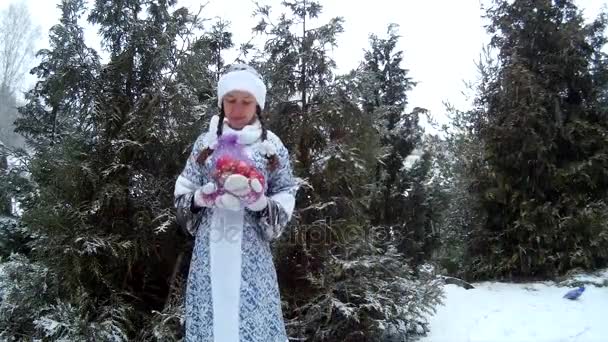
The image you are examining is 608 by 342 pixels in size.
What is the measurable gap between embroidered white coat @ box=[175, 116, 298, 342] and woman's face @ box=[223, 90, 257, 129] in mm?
51

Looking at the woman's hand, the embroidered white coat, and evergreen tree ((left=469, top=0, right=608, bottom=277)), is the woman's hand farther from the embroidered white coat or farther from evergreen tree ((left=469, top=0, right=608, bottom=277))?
evergreen tree ((left=469, top=0, right=608, bottom=277))

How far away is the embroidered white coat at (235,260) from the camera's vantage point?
73.2 inches

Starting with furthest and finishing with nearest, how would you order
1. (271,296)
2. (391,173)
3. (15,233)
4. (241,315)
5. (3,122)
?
(3,122) < (391,173) < (15,233) < (271,296) < (241,315)

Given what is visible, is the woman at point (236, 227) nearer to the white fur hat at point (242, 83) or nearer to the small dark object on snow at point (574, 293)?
the white fur hat at point (242, 83)

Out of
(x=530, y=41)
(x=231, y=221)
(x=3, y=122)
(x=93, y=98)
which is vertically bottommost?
(x=231, y=221)

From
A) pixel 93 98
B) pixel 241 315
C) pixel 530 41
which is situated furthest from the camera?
pixel 530 41

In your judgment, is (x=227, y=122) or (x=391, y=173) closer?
(x=227, y=122)

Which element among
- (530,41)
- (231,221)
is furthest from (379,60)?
(231,221)

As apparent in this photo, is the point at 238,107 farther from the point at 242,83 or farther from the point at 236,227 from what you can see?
the point at 236,227

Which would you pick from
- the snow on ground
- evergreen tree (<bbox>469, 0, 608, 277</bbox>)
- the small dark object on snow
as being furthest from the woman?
evergreen tree (<bbox>469, 0, 608, 277</bbox>)

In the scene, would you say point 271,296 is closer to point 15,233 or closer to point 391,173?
point 15,233

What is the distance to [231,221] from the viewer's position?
193 centimetres

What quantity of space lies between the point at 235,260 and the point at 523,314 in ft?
11.6

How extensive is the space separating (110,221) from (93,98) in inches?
35.8
